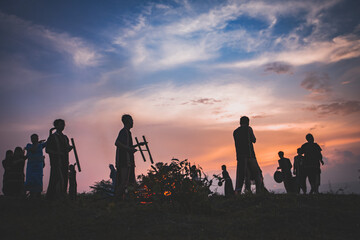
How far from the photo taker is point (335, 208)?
6.59m

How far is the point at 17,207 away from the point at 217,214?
192 inches

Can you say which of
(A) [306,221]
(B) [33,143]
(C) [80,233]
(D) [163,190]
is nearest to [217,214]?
(D) [163,190]

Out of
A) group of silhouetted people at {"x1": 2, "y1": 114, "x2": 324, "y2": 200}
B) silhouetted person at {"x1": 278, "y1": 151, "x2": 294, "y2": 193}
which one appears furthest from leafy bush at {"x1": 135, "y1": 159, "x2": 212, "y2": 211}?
silhouetted person at {"x1": 278, "y1": 151, "x2": 294, "y2": 193}

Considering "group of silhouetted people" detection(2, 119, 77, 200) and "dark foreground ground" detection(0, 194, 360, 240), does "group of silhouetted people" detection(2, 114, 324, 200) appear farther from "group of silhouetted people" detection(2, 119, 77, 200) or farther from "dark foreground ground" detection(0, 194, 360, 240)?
"dark foreground ground" detection(0, 194, 360, 240)

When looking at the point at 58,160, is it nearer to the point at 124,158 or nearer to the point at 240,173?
the point at 124,158

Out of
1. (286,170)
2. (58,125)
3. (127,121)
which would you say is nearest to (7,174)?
(58,125)

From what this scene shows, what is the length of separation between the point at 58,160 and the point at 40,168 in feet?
7.77

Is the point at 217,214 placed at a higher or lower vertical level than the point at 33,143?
lower

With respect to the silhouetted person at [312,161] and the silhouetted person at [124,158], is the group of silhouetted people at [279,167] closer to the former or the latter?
the silhouetted person at [312,161]

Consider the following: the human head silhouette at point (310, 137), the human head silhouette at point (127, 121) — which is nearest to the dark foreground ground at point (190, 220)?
the human head silhouette at point (127, 121)

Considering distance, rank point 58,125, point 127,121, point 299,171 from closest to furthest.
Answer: point 58,125 < point 127,121 < point 299,171

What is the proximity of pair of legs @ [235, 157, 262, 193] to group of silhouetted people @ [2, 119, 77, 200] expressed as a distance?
17.5 feet

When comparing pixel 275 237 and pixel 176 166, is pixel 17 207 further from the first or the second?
pixel 275 237

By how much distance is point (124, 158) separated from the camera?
891 centimetres
